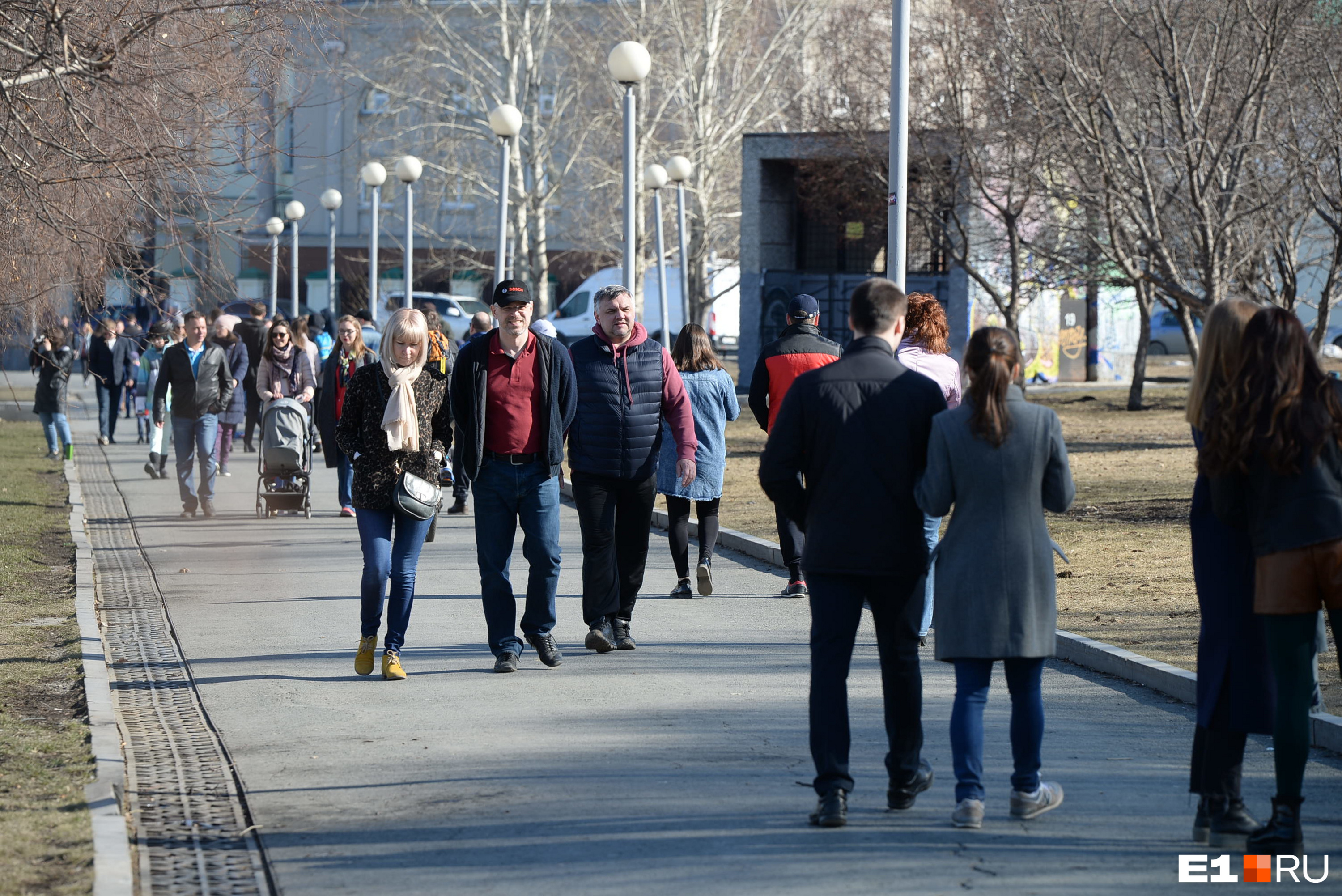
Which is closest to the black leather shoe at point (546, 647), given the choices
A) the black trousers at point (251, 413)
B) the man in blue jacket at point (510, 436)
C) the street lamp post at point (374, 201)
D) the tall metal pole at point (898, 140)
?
the man in blue jacket at point (510, 436)

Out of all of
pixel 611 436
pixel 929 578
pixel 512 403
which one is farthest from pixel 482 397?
pixel 929 578

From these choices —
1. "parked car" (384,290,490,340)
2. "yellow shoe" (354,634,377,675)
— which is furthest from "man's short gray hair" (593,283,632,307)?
"parked car" (384,290,490,340)

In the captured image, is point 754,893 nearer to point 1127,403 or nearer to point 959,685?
point 959,685

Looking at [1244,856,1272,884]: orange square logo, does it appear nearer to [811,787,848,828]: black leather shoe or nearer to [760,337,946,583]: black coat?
[811,787,848,828]: black leather shoe

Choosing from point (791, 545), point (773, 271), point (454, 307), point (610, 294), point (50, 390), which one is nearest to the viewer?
point (610, 294)

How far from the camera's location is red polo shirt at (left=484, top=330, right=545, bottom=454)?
25.4ft

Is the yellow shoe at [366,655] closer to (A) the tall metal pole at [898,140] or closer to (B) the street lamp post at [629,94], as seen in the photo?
(A) the tall metal pole at [898,140]

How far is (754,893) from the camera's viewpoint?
15.2ft

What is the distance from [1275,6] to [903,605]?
38.3 feet

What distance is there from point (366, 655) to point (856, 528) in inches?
135

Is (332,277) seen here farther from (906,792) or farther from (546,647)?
(906,792)

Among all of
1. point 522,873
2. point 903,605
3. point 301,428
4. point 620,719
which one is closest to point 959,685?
point 903,605

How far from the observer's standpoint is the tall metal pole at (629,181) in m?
17.0

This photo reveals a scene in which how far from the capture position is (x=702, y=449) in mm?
10359
